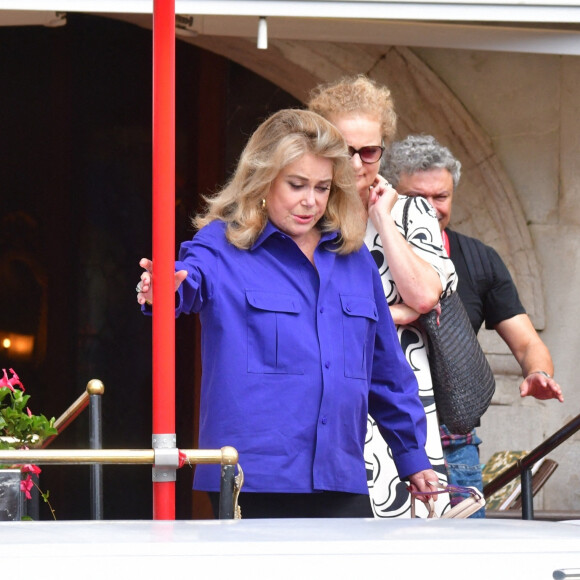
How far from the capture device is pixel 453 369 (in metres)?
3.94

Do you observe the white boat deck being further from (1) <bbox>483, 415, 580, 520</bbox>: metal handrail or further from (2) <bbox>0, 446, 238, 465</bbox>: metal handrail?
(1) <bbox>483, 415, 580, 520</bbox>: metal handrail

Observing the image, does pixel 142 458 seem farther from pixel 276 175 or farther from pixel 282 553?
pixel 276 175

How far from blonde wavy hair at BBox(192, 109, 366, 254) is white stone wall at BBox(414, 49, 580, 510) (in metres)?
3.32

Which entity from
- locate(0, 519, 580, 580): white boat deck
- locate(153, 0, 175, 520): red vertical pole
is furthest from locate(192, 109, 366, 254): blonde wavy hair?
locate(0, 519, 580, 580): white boat deck

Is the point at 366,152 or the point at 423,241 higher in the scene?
the point at 366,152

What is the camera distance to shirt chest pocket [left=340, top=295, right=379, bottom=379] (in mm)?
3402

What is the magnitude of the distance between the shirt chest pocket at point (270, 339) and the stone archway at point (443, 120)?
349cm

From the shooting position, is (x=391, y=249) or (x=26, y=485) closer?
(x=26, y=485)

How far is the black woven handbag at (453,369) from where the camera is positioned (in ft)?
12.9

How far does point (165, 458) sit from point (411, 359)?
1.56 metres

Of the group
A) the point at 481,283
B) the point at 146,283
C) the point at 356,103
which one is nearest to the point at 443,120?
the point at 481,283

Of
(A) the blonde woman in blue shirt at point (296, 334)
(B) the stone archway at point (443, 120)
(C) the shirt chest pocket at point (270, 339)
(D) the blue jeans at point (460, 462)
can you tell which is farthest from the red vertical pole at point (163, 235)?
(B) the stone archway at point (443, 120)

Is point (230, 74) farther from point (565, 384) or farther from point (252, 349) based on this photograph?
point (252, 349)

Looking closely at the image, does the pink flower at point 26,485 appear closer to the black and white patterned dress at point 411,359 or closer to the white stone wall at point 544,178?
the black and white patterned dress at point 411,359
